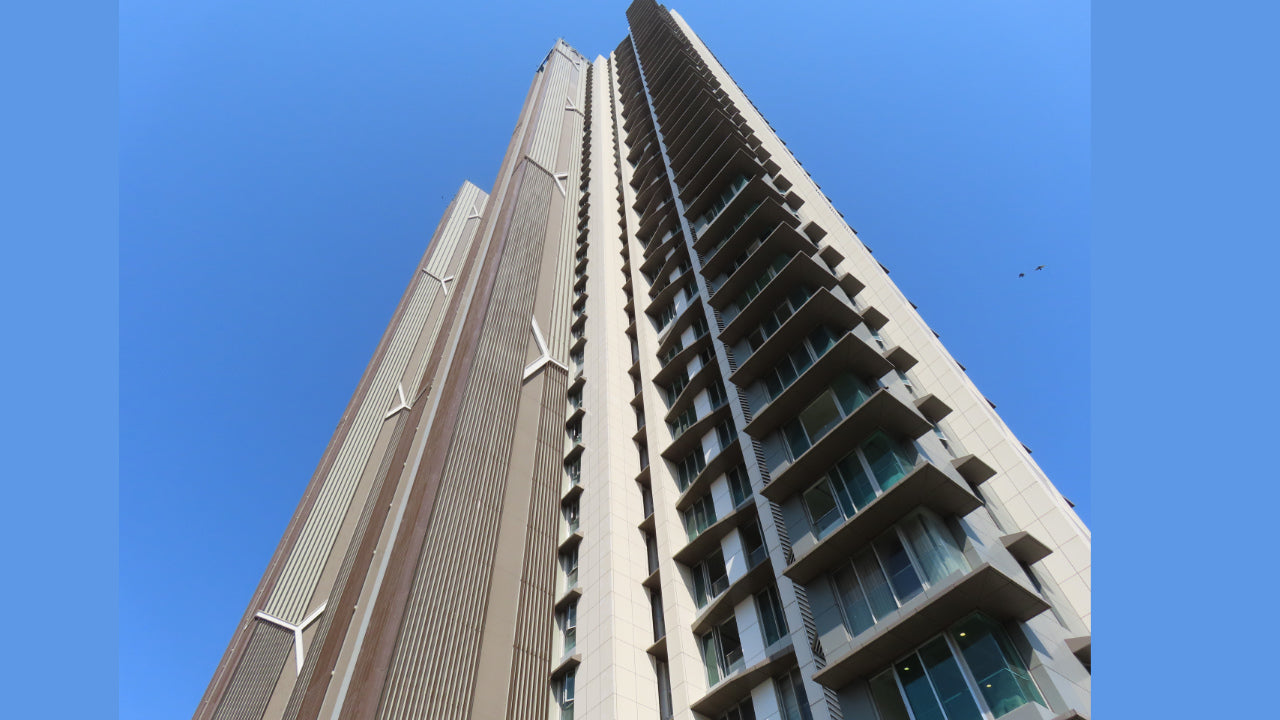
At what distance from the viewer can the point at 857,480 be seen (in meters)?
18.2

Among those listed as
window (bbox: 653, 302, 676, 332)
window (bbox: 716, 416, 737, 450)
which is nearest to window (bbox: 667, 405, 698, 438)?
window (bbox: 716, 416, 737, 450)

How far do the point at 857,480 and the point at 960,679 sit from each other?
5.84 meters

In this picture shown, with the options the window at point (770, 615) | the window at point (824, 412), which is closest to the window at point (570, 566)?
the window at point (770, 615)

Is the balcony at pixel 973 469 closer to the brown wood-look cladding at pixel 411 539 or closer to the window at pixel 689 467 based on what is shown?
the window at pixel 689 467

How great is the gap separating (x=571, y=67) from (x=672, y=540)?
87.4 metres

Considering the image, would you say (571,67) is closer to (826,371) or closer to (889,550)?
(826,371)

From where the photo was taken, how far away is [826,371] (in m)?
20.9

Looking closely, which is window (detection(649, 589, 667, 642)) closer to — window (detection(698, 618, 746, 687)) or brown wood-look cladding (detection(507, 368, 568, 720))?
window (detection(698, 618, 746, 687))

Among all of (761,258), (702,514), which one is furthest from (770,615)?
(761,258)

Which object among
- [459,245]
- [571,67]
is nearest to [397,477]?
[459,245]

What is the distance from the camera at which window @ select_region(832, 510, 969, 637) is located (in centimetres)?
1513

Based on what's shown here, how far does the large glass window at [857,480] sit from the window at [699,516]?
5.55 metres

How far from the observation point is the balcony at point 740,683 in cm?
1809

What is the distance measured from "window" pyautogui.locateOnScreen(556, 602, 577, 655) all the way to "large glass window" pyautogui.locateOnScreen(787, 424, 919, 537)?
423 inches
